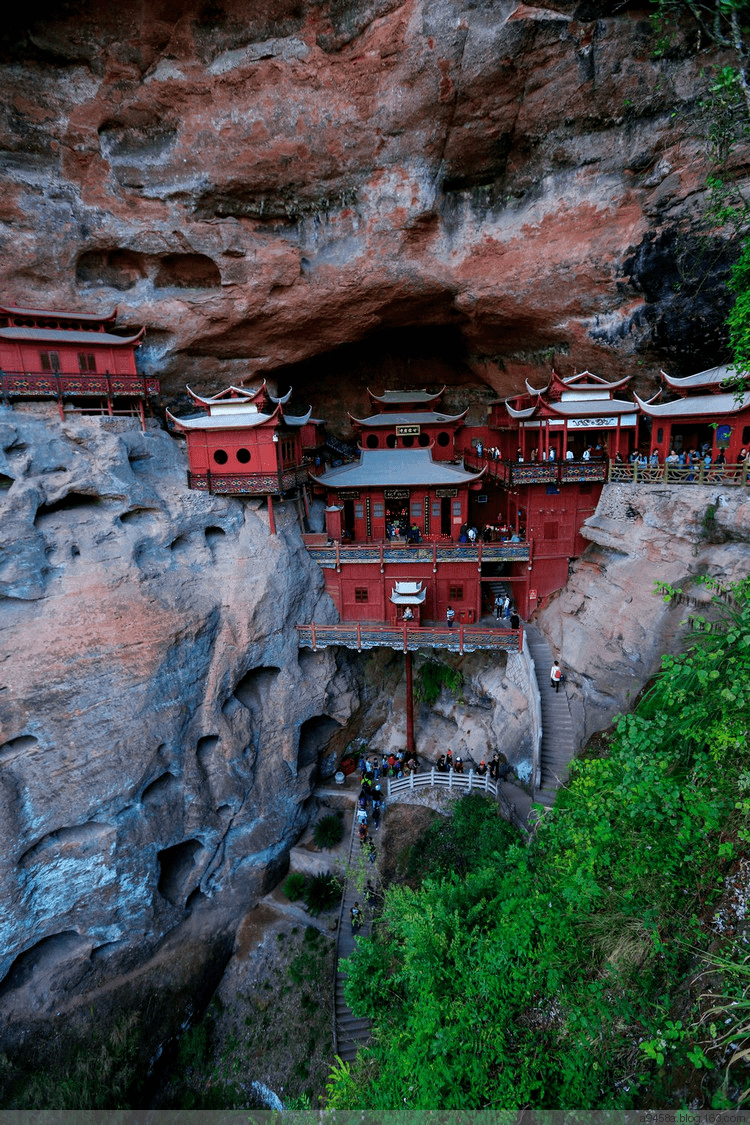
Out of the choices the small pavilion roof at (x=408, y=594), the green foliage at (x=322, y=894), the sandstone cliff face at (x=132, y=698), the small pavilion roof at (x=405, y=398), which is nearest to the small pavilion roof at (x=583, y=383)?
the small pavilion roof at (x=405, y=398)

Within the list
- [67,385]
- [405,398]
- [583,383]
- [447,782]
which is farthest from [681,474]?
[67,385]

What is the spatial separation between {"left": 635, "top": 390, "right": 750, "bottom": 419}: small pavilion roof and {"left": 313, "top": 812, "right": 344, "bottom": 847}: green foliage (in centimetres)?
2035

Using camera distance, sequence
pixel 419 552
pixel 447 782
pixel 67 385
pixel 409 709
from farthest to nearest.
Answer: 1. pixel 409 709
2. pixel 419 552
3. pixel 447 782
4. pixel 67 385

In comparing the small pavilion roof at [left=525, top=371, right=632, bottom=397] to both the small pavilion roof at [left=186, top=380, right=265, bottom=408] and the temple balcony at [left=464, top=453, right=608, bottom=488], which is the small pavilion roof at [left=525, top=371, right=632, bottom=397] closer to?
the temple balcony at [left=464, top=453, right=608, bottom=488]

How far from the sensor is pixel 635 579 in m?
17.3

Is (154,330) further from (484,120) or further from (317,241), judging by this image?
(484,120)

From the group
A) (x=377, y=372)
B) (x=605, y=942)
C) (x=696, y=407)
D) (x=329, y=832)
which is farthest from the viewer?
(x=377, y=372)

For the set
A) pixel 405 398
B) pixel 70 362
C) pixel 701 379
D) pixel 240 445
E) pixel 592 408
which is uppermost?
pixel 70 362

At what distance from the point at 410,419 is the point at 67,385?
15.2 metres

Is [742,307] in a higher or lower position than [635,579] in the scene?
higher

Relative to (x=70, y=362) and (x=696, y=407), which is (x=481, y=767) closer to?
(x=696, y=407)

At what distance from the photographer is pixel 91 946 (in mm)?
17062

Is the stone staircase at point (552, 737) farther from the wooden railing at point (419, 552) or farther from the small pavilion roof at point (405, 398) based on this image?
the small pavilion roof at point (405, 398)

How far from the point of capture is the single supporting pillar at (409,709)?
71.1 ft
